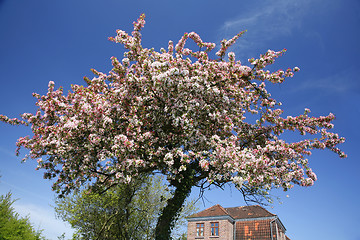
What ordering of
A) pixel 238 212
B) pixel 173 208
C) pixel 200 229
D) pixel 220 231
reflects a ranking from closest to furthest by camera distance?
pixel 173 208 < pixel 220 231 < pixel 200 229 < pixel 238 212

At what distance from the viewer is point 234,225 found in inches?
1257

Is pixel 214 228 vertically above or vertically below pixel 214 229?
above

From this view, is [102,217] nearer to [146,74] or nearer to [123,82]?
[123,82]

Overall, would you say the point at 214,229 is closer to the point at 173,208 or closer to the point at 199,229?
the point at 199,229

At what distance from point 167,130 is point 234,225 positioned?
26.4 m

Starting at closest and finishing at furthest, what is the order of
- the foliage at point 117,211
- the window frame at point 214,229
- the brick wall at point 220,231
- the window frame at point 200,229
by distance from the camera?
the foliage at point 117,211, the brick wall at point 220,231, the window frame at point 214,229, the window frame at point 200,229

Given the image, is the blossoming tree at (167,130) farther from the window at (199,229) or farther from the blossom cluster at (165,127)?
the window at (199,229)

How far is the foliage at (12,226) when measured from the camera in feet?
66.2

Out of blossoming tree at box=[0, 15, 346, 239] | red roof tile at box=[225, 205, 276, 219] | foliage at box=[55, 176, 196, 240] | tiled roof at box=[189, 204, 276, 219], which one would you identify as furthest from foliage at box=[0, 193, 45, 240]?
red roof tile at box=[225, 205, 276, 219]

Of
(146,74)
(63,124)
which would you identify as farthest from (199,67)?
(63,124)

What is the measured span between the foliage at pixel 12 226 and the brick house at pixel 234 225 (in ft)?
57.7

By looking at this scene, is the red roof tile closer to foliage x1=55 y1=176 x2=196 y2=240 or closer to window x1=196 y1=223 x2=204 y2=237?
window x1=196 y1=223 x2=204 y2=237

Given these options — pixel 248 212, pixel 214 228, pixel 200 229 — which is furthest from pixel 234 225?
pixel 200 229

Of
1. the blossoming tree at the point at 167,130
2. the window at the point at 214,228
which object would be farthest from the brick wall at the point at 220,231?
the blossoming tree at the point at 167,130
